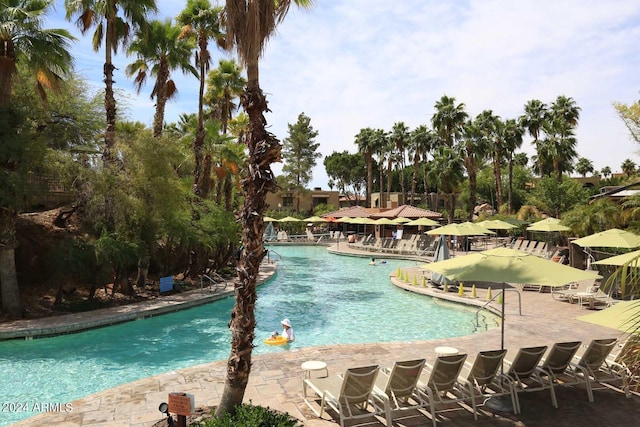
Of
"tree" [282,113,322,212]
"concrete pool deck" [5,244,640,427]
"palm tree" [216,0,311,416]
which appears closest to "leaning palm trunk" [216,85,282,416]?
"palm tree" [216,0,311,416]

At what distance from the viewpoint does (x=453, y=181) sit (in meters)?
37.4

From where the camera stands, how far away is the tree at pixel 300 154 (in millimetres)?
64688

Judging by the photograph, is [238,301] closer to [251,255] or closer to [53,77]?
[251,255]

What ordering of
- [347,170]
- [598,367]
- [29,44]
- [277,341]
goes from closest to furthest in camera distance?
[598,367] < [277,341] < [29,44] < [347,170]

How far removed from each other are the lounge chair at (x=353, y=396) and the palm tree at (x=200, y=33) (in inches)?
620

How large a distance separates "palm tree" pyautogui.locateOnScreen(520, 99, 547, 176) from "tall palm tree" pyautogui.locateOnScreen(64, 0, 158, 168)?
39.5 metres

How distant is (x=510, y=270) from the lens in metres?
7.54

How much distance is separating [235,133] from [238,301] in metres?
27.8

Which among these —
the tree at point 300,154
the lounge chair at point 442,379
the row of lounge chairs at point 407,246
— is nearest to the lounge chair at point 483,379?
the lounge chair at point 442,379

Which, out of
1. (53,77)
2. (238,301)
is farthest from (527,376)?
(53,77)

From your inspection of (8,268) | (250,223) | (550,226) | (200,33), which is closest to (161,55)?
(200,33)

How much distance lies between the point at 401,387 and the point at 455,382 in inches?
38.4

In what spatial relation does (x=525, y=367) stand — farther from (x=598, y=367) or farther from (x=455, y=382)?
(x=598, y=367)

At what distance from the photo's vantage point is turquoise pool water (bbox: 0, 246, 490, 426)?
362 inches
